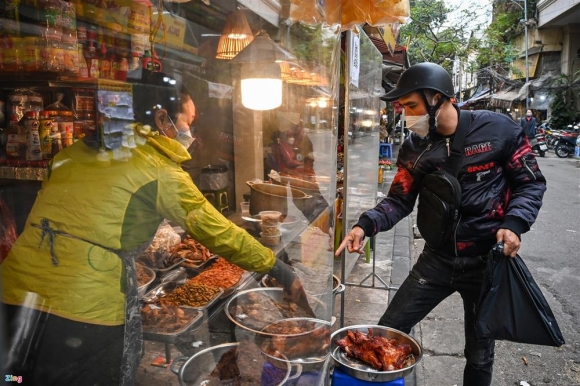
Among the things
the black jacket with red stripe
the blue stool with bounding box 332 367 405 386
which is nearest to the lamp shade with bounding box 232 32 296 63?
the black jacket with red stripe

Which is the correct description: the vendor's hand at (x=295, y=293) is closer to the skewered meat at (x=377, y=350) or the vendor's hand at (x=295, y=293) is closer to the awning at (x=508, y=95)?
the skewered meat at (x=377, y=350)

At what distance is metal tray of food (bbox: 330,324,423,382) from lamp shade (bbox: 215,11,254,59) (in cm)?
247

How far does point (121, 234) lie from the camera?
1820 mm

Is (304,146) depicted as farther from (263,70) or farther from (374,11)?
(374,11)

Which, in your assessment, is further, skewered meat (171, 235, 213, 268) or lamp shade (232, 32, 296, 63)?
skewered meat (171, 235, 213, 268)

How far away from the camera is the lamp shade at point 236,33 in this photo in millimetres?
3706

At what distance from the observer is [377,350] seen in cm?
252

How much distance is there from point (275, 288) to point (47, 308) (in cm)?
141

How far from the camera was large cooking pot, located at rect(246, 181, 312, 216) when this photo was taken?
136 inches

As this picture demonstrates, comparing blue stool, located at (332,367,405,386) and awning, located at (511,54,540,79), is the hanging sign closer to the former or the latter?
blue stool, located at (332,367,405,386)

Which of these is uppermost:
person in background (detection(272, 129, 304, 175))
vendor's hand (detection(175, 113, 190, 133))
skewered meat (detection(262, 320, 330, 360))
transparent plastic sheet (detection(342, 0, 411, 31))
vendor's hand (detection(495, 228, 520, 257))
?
transparent plastic sheet (detection(342, 0, 411, 31))

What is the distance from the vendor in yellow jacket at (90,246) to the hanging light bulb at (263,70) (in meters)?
1.38

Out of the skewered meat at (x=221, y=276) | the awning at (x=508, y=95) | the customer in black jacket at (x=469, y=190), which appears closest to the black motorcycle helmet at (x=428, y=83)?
the customer in black jacket at (x=469, y=190)

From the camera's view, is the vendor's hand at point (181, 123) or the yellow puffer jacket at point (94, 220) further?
the vendor's hand at point (181, 123)
